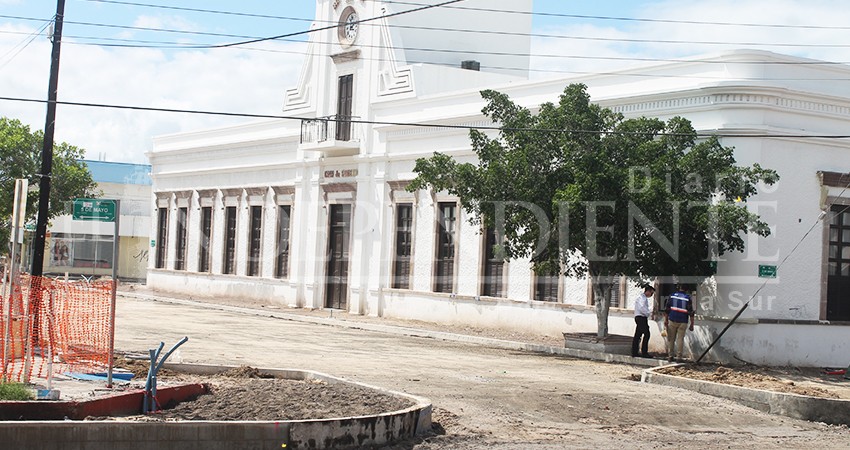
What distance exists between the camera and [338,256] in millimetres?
33875

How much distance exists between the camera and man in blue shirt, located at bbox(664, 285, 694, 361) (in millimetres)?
21062

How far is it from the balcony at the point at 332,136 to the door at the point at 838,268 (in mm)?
14295

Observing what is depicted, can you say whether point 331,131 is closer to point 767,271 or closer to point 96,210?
point 767,271

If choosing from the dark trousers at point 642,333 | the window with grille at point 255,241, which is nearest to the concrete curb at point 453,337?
the dark trousers at point 642,333

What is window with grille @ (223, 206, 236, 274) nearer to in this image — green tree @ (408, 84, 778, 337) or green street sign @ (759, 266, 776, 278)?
green tree @ (408, 84, 778, 337)

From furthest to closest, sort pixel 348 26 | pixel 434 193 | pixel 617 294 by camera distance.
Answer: pixel 348 26 < pixel 434 193 < pixel 617 294

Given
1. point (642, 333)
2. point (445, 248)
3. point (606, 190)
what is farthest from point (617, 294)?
point (445, 248)

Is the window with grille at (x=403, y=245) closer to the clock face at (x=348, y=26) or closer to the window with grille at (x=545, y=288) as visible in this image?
the window with grille at (x=545, y=288)

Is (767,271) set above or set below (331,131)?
below

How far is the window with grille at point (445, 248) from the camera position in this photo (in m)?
29.3

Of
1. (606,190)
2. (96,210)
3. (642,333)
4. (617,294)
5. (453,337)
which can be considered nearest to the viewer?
(96,210)

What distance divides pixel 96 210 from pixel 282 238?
74.7ft

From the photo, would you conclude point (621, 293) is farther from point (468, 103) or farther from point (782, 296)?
point (468, 103)

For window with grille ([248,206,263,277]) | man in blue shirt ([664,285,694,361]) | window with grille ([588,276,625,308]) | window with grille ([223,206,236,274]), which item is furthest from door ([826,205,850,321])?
window with grille ([223,206,236,274])
